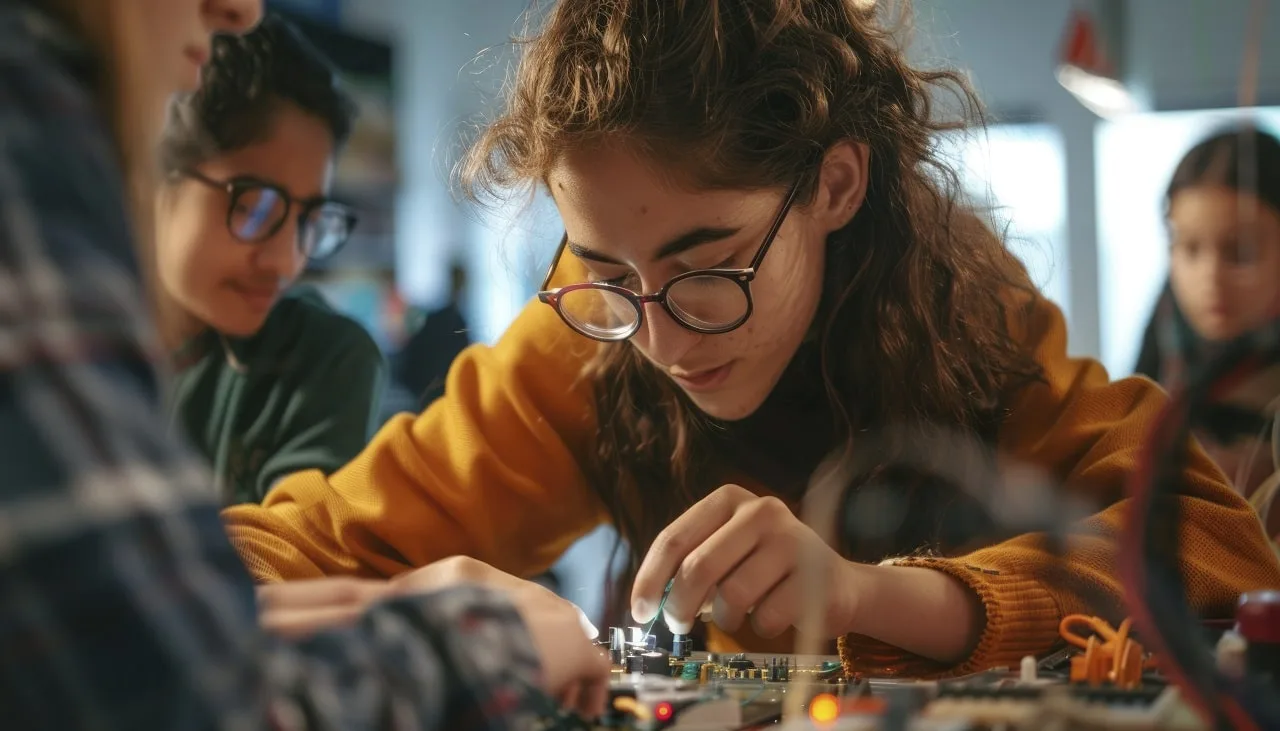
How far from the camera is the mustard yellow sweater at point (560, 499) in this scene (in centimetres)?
106

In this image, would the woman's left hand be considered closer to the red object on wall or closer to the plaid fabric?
the plaid fabric

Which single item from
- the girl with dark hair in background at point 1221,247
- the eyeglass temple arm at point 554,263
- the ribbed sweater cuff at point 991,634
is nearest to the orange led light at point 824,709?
the ribbed sweater cuff at point 991,634

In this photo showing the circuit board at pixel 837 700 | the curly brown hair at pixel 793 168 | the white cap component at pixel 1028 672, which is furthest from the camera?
the curly brown hair at pixel 793 168

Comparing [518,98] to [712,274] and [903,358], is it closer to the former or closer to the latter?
[712,274]

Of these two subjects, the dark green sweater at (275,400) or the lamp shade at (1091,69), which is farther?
the lamp shade at (1091,69)

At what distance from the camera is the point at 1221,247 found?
1901 mm

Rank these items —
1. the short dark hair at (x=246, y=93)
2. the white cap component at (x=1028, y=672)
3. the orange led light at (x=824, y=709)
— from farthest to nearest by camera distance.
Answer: the short dark hair at (x=246, y=93) < the white cap component at (x=1028, y=672) < the orange led light at (x=824, y=709)

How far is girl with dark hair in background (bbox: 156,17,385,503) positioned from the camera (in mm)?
1491

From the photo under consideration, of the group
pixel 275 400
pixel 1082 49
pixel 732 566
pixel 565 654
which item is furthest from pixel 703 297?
pixel 1082 49

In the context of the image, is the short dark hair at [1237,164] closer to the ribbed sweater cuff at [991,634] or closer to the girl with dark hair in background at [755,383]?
the girl with dark hair in background at [755,383]

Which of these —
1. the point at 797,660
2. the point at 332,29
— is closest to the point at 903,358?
the point at 797,660

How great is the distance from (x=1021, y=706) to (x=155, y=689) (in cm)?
43

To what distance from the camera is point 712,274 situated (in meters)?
1.12

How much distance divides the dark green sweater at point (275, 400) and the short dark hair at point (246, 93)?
0.22m
